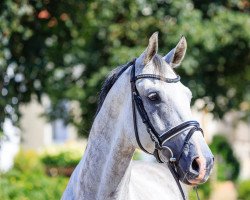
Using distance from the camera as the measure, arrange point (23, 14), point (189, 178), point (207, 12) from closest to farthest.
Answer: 1. point (189, 178)
2. point (23, 14)
3. point (207, 12)

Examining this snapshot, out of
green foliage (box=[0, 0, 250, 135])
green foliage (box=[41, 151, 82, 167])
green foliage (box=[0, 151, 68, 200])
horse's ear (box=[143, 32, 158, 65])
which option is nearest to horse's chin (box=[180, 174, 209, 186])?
horse's ear (box=[143, 32, 158, 65])

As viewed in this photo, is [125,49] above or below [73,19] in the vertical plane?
below

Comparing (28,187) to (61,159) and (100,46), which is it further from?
(61,159)

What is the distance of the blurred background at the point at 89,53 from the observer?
12.7m

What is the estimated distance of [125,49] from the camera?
627 inches

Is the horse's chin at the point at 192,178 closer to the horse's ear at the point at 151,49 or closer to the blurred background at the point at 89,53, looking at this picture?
the horse's ear at the point at 151,49

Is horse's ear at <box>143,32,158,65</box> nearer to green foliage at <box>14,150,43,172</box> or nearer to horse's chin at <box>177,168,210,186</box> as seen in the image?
horse's chin at <box>177,168,210,186</box>

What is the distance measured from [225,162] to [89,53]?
11.4 metres

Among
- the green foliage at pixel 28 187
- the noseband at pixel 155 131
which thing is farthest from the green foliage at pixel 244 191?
the noseband at pixel 155 131

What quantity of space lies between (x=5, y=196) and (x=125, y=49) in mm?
5363

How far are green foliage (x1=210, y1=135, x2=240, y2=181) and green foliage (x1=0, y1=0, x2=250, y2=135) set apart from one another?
925cm

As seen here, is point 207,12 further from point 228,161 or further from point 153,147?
point 228,161

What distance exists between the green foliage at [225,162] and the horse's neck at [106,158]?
21461 millimetres

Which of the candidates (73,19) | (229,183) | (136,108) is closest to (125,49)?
(73,19)
